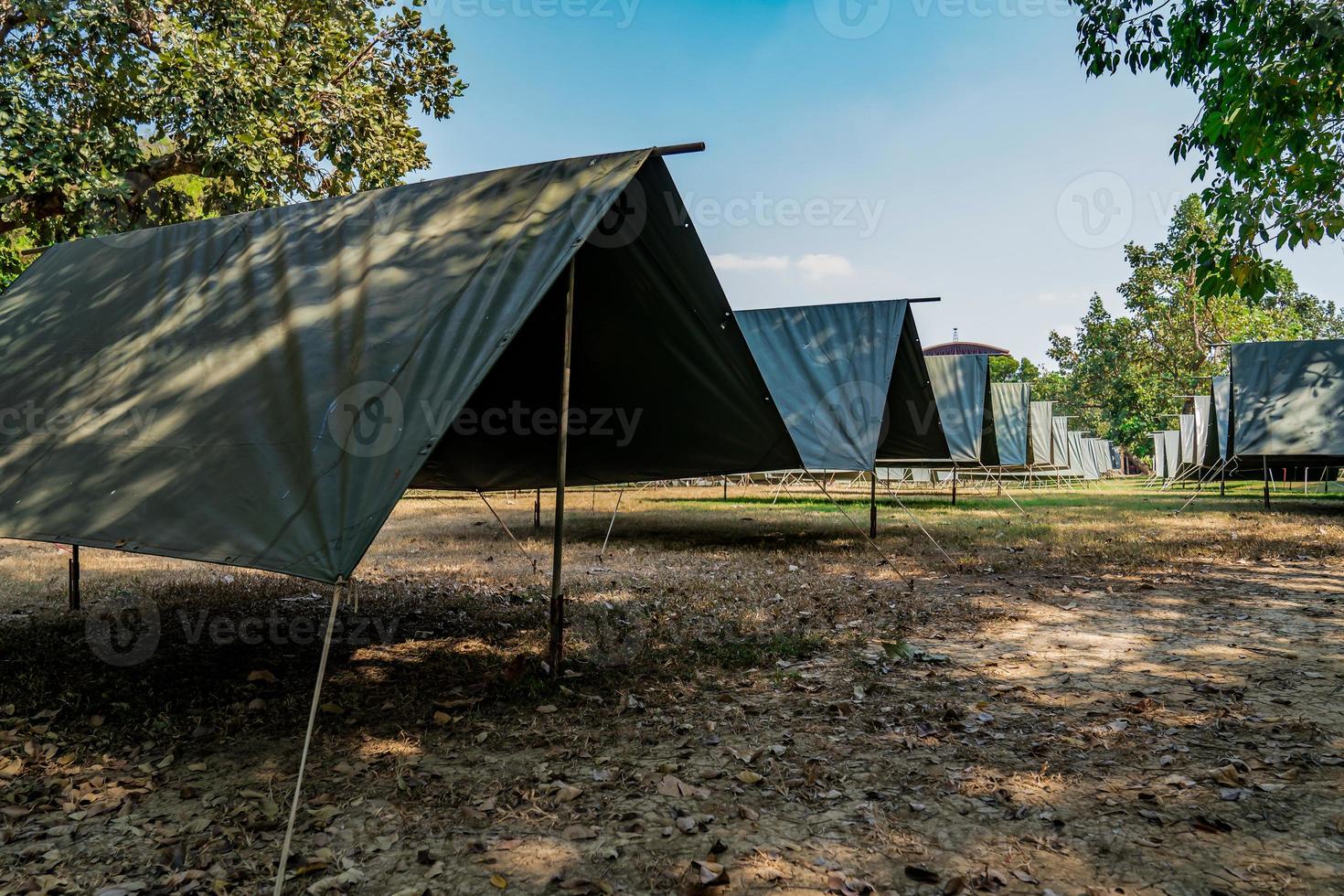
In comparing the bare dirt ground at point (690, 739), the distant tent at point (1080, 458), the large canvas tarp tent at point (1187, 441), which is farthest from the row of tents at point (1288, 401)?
the distant tent at point (1080, 458)

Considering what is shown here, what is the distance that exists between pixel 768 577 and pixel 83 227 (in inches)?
339

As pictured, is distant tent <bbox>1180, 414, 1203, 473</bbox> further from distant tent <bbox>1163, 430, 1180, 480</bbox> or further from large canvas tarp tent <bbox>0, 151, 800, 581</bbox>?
large canvas tarp tent <bbox>0, 151, 800, 581</bbox>

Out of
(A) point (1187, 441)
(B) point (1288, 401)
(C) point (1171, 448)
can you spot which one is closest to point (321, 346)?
(B) point (1288, 401)

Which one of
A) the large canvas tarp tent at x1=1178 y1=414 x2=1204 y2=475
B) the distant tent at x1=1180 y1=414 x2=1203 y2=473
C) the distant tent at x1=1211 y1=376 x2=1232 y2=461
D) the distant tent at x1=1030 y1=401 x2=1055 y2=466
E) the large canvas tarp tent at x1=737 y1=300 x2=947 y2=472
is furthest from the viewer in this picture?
the distant tent at x1=1030 y1=401 x2=1055 y2=466

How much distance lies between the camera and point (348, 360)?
10.2ft

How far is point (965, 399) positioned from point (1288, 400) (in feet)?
14.7

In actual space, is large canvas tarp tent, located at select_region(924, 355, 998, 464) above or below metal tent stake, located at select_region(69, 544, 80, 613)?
above

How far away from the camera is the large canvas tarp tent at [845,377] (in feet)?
26.1

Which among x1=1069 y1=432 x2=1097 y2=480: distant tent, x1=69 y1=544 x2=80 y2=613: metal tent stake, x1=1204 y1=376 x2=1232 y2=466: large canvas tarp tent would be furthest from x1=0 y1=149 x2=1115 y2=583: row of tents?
x1=1069 y1=432 x2=1097 y2=480: distant tent

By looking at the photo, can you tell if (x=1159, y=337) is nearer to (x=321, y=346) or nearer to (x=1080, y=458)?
(x=1080, y=458)

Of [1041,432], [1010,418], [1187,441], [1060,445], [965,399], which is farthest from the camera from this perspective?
[1060,445]

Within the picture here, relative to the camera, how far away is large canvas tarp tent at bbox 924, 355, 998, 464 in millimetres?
13367

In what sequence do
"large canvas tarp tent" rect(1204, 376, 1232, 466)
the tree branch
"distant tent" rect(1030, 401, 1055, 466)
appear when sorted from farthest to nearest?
"distant tent" rect(1030, 401, 1055, 466), "large canvas tarp tent" rect(1204, 376, 1232, 466), the tree branch

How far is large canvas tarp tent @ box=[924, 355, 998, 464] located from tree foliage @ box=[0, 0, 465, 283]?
9.43 metres
